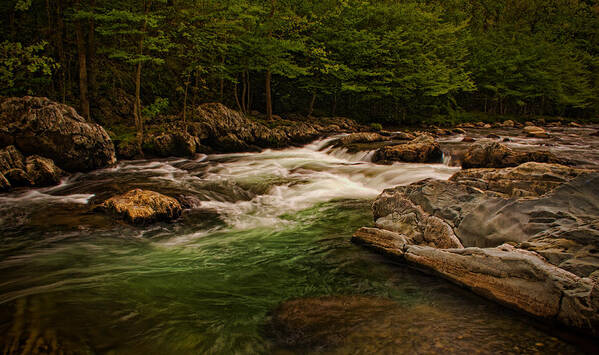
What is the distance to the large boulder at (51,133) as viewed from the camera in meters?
9.55

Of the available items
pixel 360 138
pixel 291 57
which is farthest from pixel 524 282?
pixel 291 57

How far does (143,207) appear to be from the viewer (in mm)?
6543

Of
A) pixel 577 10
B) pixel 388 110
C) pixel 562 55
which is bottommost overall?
pixel 388 110

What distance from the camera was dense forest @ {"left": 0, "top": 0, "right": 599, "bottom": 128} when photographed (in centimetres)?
1314

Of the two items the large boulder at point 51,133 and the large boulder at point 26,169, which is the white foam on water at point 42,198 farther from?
the large boulder at point 51,133

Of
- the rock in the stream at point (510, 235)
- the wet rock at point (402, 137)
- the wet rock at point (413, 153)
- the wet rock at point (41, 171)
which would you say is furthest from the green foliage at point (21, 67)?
the wet rock at point (402, 137)

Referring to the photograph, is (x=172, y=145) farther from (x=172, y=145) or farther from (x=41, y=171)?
(x=41, y=171)

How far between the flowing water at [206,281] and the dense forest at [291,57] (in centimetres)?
680

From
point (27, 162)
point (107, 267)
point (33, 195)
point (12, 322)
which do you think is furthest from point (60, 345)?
point (27, 162)

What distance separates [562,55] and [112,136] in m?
49.1

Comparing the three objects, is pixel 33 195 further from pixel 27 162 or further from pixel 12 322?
pixel 12 322

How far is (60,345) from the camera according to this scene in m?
2.28

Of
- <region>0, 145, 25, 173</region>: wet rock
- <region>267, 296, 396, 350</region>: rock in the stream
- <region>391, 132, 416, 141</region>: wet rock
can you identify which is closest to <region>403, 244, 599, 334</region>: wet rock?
<region>267, 296, 396, 350</region>: rock in the stream

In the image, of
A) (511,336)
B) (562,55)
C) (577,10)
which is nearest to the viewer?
(511,336)
